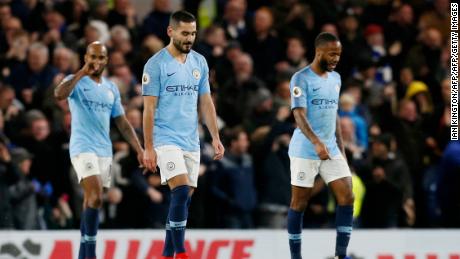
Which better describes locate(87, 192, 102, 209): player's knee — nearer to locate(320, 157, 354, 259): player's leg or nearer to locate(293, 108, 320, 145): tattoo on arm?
locate(293, 108, 320, 145): tattoo on arm

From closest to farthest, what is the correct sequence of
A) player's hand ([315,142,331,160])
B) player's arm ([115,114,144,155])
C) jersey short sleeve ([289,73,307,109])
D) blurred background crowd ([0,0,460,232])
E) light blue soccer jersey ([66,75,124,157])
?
player's hand ([315,142,331,160]) → jersey short sleeve ([289,73,307,109]) → light blue soccer jersey ([66,75,124,157]) → player's arm ([115,114,144,155]) → blurred background crowd ([0,0,460,232])

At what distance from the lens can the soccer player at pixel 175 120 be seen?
38.9ft

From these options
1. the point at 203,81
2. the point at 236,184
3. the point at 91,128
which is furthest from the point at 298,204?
the point at 236,184

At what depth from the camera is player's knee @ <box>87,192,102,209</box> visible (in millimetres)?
12862

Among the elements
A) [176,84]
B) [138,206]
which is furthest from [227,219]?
[176,84]

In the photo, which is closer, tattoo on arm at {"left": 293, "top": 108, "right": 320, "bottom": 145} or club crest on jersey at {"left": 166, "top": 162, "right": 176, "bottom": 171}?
club crest on jersey at {"left": 166, "top": 162, "right": 176, "bottom": 171}

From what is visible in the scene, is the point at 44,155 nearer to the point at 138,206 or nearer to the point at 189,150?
the point at 138,206

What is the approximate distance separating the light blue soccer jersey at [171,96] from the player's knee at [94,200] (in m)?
1.20

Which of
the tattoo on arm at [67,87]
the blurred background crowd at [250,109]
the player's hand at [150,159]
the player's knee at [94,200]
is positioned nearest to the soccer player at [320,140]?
the player's hand at [150,159]

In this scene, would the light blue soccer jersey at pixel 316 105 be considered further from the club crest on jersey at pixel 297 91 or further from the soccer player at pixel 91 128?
the soccer player at pixel 91 128

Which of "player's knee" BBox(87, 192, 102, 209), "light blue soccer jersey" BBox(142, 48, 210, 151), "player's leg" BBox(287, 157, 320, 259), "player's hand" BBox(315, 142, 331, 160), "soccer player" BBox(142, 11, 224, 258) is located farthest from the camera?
"player's knee" BBox(87, 192, 102, 209)

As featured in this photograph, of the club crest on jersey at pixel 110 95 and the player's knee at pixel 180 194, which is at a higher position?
the club crest on jersey at pixel 110 95

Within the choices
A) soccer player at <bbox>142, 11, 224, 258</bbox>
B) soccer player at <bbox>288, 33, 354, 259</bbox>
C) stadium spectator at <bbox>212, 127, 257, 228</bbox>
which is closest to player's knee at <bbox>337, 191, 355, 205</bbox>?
soccer player at <bbox>288, 33, 354, 259</bbox>

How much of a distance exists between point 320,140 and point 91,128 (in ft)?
8.09
